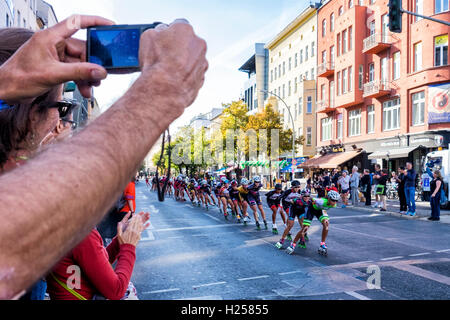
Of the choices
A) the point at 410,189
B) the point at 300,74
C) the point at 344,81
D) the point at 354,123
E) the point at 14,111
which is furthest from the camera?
the point at 300,74

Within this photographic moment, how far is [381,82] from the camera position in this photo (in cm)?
2955

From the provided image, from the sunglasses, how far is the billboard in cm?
2612

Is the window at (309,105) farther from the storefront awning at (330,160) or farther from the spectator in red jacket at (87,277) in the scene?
the spectator in red jacket at (87,277)

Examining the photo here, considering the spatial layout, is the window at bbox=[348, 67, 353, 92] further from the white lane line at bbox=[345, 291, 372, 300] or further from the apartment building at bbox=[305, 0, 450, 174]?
the white lane line at bbox=[345, 291, 372, 300]

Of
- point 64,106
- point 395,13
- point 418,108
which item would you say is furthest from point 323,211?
point 418,108

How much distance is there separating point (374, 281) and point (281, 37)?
47.4m

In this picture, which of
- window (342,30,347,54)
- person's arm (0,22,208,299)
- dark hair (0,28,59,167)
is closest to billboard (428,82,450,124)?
window (342,30,347,54)

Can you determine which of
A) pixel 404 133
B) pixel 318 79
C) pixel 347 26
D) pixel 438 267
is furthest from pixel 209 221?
pixel 318 79

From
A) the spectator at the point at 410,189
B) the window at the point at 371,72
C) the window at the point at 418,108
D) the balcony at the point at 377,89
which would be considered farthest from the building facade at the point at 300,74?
the spectator at the point at 410,189

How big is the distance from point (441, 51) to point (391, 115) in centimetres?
567

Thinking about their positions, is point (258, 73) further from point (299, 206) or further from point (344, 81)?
point (299, 206)

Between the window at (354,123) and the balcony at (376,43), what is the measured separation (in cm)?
508

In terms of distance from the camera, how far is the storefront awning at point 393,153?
25572 mm

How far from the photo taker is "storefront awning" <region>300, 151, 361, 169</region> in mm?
32281
